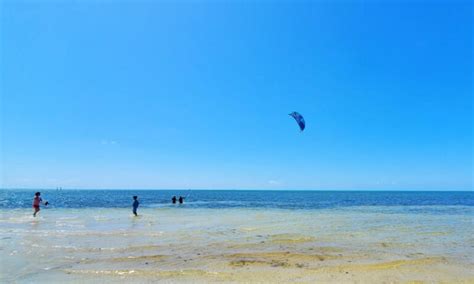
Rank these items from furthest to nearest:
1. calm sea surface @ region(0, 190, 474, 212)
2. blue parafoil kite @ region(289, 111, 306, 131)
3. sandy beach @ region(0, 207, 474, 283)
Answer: calm sea surface @ region(0, 190, 474, 212)
blue parafoil kite @ region(289, 111, 306, 131)
sandy beach @ region(0, 207, 474, 283)

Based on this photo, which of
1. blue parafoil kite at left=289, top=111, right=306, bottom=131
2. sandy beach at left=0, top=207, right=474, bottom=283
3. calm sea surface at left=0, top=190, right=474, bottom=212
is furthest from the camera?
calm sea surface at left=0, top=190, right=474, bottom=212

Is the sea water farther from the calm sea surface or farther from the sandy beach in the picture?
the calm sea surface

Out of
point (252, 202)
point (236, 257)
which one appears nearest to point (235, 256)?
point (236, 257)

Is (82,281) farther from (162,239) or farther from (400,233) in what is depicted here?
(400,233)

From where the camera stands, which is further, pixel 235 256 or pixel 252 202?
pixel 252 202

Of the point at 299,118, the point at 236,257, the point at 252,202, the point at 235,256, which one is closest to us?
the point at 236,257

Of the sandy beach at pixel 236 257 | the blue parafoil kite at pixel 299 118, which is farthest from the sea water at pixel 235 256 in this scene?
the blue parafoil kite at pixel 299 118

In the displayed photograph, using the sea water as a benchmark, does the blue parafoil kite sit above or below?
above

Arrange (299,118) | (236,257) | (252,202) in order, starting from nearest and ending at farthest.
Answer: (236,257), (299,118), (252,202)

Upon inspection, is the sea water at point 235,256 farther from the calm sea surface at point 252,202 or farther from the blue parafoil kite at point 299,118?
the calm sea surface at point 252,202

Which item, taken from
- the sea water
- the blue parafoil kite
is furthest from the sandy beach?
the blue parafoil kite

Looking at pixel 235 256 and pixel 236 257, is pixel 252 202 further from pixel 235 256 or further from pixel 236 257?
pixel 236 257

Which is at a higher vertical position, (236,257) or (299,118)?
(299,118)

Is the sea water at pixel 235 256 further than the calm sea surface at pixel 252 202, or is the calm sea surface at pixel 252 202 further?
the calm sea surface at pixel 252 202
